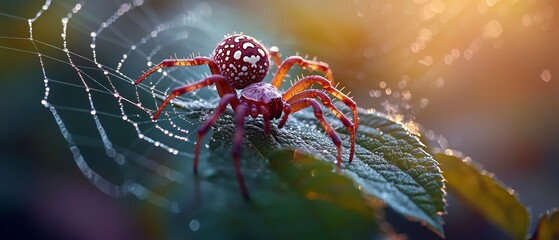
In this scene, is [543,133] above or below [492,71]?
below

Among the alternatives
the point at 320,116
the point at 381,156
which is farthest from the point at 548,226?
the point at 320,116

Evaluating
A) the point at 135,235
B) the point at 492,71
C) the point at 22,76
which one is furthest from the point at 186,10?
the point at 492,71

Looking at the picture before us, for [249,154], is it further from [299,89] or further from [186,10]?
[186,10]

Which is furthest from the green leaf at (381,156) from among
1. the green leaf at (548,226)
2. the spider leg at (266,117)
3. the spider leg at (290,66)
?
the spider leg at (290,66)

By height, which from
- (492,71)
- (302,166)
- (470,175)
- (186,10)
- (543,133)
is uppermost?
(492,71)

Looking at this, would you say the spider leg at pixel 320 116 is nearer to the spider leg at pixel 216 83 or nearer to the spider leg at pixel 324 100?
the spider leg at pixel 324 100

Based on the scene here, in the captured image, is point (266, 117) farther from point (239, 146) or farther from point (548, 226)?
point (548, 226)

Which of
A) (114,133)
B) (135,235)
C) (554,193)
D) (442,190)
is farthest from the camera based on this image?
(554,193)
